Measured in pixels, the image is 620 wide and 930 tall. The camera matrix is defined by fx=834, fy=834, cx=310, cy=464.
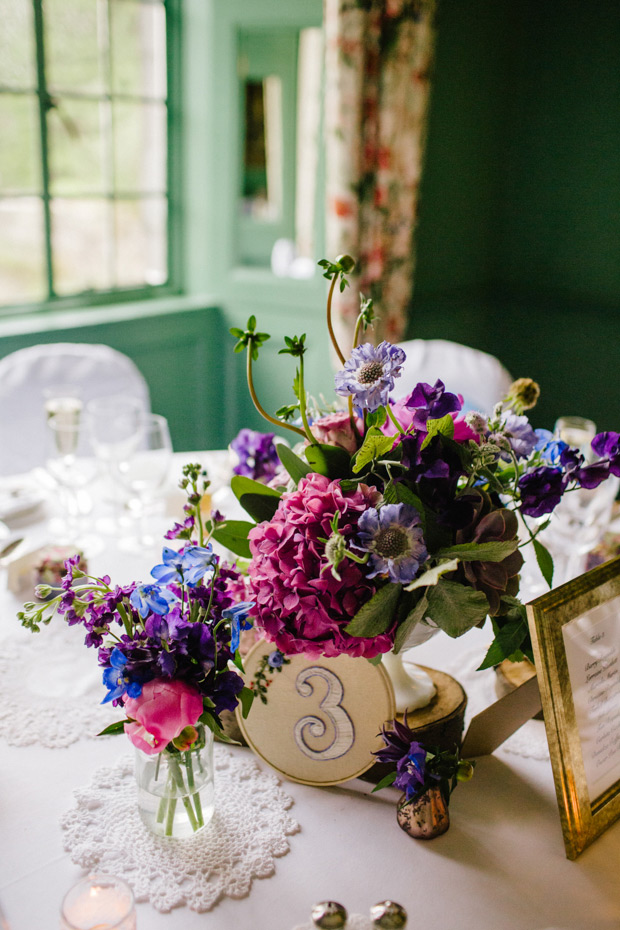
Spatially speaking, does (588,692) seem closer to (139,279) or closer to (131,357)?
(131,357)

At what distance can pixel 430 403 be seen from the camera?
0.73 m

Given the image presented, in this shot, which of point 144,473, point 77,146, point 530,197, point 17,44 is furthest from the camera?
point 530,197

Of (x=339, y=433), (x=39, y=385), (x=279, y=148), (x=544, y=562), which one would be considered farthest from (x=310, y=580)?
(x=279, y=148)

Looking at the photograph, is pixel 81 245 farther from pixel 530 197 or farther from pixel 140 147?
pixel 530 197

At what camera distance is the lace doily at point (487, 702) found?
94 cm

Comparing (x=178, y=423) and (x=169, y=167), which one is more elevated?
(x=169, y=167)

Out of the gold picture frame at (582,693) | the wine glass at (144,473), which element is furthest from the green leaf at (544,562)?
the wine glass at (144,473)

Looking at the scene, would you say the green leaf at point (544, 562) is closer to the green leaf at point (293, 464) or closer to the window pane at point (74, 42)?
the green leaf at point (293, 464)

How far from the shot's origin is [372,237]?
301 centimetres

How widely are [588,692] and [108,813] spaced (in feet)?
1.57

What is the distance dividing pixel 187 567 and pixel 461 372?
1510 mm

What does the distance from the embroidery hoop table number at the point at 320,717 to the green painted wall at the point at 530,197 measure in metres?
2.76

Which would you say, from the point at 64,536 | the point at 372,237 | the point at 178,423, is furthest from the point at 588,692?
the point at 178,423

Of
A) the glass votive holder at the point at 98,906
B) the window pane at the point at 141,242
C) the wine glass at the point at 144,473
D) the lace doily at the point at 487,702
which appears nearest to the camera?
the glass votive holder at the point at 98,906
